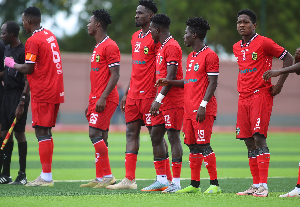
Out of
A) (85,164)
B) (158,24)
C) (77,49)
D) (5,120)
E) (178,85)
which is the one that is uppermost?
(77,49)

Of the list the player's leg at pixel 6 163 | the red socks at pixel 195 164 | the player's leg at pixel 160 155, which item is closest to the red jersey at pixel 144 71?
the player's leg at pixel 160 155

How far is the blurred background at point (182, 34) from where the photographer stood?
101 ft

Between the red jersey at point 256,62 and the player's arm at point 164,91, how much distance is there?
1.00 metres

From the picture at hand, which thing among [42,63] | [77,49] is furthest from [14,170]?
[77,49]

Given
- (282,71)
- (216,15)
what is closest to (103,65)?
(282,71)

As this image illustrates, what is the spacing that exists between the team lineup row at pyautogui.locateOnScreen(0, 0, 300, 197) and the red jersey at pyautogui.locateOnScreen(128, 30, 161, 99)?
16mm

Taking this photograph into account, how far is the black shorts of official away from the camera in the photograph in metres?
8.30

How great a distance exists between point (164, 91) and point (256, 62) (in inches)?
54.8

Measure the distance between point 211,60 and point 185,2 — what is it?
2979 centimetres

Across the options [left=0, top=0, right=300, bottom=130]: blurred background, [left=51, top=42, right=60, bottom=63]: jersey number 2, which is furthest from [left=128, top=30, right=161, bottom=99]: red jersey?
[left=0, top=0, right=300, bottom=130]: blurred background

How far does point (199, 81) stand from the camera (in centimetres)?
698

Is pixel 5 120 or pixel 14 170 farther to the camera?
pixel 14 170

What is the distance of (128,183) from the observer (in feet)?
24.3

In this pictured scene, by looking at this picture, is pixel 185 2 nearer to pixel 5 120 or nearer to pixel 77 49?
pixel 77 49
